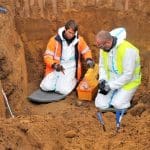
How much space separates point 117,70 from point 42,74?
2.84m

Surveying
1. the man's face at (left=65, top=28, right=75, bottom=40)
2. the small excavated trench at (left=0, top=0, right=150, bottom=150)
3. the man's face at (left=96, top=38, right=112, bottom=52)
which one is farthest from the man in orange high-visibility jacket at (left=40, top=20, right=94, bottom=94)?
the man's face at (left=96, top=38, right=112, bottom=52)

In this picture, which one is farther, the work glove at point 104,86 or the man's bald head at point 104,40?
Result: the work glove at point 104,86

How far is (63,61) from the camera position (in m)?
11.5

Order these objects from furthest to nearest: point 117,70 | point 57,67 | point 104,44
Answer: point 57,67 → point 117,70 → point 104,44

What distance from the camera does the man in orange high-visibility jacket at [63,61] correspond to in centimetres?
1126

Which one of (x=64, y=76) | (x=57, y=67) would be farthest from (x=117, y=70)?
(x=64, y=76)

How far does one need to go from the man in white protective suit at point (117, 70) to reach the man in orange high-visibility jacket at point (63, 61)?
1191 mm

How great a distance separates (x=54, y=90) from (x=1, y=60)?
62.8 inches

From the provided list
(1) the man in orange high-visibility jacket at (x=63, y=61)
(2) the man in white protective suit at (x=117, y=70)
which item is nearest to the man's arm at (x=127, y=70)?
(2) the man in white protective suit at (x=117, y=70)

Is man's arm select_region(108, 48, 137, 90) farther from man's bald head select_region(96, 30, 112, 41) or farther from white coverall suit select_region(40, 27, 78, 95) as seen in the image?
white coverall suit select_region(40, 27, 78, 95)

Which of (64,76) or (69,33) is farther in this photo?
(64,76)

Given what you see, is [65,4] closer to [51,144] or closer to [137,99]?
[137,99]

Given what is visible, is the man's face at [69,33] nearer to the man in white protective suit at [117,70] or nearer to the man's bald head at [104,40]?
the man in white protective suit at [117,70]

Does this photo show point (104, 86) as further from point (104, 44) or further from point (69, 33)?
point (69, 33)
